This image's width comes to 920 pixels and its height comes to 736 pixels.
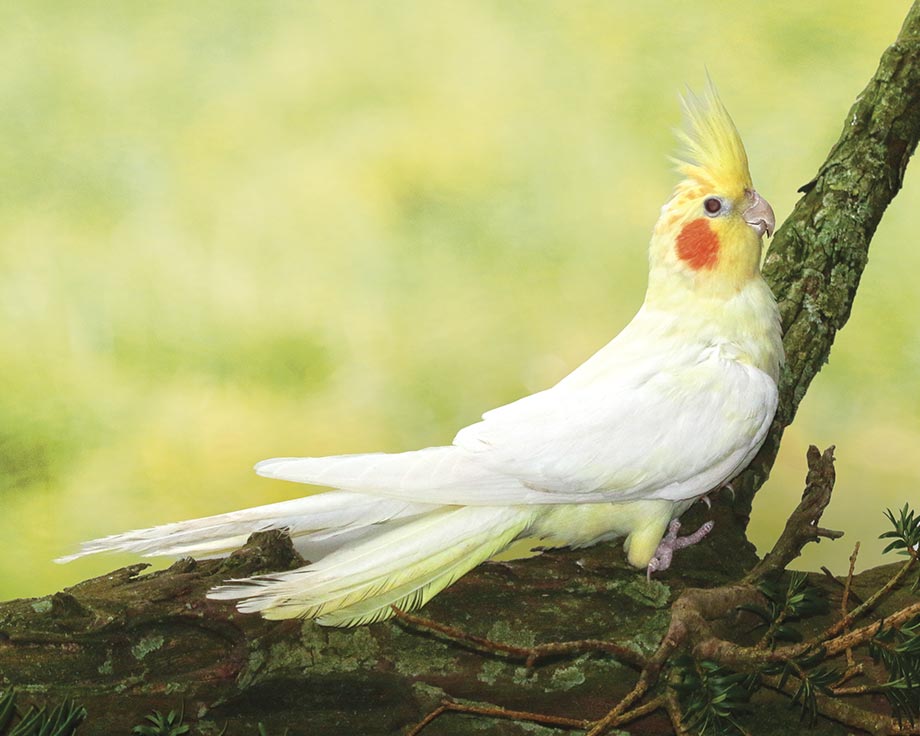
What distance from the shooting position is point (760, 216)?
1640mm

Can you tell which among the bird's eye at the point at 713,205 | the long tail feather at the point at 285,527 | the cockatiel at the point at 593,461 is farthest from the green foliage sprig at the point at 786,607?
the bird's eye at the point at 713,205

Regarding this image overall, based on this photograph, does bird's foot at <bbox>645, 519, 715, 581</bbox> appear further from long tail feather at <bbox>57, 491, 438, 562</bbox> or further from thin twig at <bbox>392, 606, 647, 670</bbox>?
long tail feather at <bbox>57, 491, 438, 562</bbox>

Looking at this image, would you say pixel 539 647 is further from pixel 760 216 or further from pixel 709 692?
pixel 760 216

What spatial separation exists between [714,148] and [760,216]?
5.9 inches

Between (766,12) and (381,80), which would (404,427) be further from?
A: (766,12)

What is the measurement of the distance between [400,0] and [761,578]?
178 centimetres

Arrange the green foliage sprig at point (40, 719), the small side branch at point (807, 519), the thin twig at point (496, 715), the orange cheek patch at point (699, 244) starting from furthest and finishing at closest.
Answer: the orange cheek patch at point (699, 244), the small side branch at point (807, 519), the thin twig at point (496, 715), the green foliage sprig at point (40, 719)

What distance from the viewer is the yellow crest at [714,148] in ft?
5.44

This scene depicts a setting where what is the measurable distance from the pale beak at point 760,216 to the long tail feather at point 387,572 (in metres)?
0.65

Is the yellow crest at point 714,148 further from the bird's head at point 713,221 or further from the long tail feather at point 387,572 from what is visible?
the long tail feather at point 387,572

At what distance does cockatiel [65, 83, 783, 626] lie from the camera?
1359mm

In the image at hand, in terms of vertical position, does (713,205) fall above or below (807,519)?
above

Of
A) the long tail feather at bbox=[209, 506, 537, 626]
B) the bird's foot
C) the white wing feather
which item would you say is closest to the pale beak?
the white wing feather

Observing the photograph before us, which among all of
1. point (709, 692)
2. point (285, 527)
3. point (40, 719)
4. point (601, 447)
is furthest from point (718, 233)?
point (40, 719)
